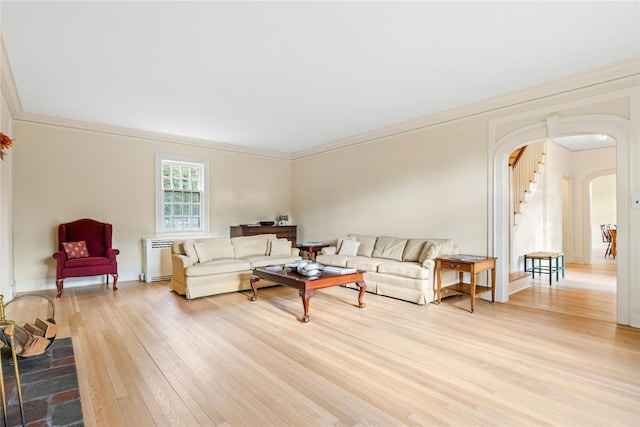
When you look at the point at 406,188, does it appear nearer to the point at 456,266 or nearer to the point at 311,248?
the point at 456,266

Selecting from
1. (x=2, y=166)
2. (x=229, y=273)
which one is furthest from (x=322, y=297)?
(x=2, y=166)

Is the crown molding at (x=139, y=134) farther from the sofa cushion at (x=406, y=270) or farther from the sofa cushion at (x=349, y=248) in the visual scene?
the sofa cushion at (x=406, y=270)

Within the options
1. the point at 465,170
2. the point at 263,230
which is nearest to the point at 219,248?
the point at 263,230

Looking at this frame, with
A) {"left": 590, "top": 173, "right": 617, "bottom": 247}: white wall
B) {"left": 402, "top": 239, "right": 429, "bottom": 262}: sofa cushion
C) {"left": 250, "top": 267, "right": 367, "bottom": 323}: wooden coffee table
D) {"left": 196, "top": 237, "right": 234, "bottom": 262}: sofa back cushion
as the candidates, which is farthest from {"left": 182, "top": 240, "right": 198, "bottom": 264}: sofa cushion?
{"left": 590, "top": 173, "right": 617, "bottom": 247}: white wall

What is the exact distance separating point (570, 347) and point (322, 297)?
2924mm

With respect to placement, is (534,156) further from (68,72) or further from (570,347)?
(68,72)

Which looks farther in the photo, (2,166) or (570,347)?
(2,166)

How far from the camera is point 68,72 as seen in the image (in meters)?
3.75

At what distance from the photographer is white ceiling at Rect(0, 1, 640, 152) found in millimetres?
2658

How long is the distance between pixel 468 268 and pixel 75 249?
19.3 feet

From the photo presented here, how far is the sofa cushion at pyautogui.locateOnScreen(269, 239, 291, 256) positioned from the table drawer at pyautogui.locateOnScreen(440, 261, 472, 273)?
2.86 metres

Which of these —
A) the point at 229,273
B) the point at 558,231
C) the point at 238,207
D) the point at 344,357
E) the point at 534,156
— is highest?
the point at 534,156

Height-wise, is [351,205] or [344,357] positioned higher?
[351,205]

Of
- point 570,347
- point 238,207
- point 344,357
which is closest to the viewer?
point 344,357
